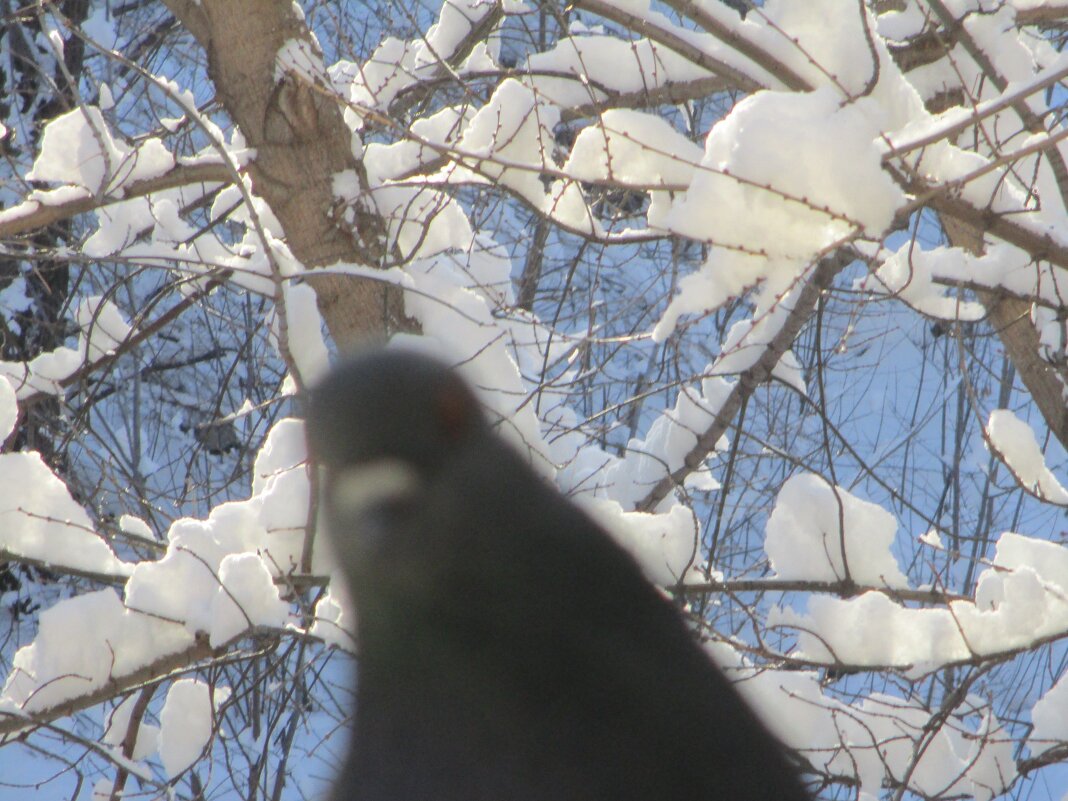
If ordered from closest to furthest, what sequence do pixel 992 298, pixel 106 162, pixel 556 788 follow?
1. pixel 556 788
2. pixel 106 162
3. pixel 992 298

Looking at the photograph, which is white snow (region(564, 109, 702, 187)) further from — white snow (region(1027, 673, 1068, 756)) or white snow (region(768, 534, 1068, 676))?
white snow (region(1027, 673, 1068, 756))

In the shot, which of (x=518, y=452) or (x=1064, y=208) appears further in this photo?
(x=1064, y=208)

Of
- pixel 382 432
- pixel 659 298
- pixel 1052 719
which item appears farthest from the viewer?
pixel 659 298

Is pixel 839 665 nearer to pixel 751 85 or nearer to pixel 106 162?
pixel 751 85

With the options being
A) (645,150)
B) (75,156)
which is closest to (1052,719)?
(645,150)

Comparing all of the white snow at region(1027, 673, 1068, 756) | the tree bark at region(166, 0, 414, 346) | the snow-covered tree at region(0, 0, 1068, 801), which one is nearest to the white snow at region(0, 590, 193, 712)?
the snow-covered tree at region(0, 0, 1068, 801)

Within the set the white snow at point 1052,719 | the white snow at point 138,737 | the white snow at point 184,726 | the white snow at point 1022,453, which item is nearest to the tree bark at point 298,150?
the white snow at point 184,726

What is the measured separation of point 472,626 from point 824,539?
150cm

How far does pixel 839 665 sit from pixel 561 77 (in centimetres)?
149

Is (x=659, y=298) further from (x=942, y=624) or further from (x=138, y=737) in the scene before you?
(x=138, y=737)

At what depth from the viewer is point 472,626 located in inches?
21.5

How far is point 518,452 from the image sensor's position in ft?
1.94

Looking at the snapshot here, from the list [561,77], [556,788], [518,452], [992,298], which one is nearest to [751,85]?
[561,77]

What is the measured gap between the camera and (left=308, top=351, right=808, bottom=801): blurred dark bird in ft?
1.77
